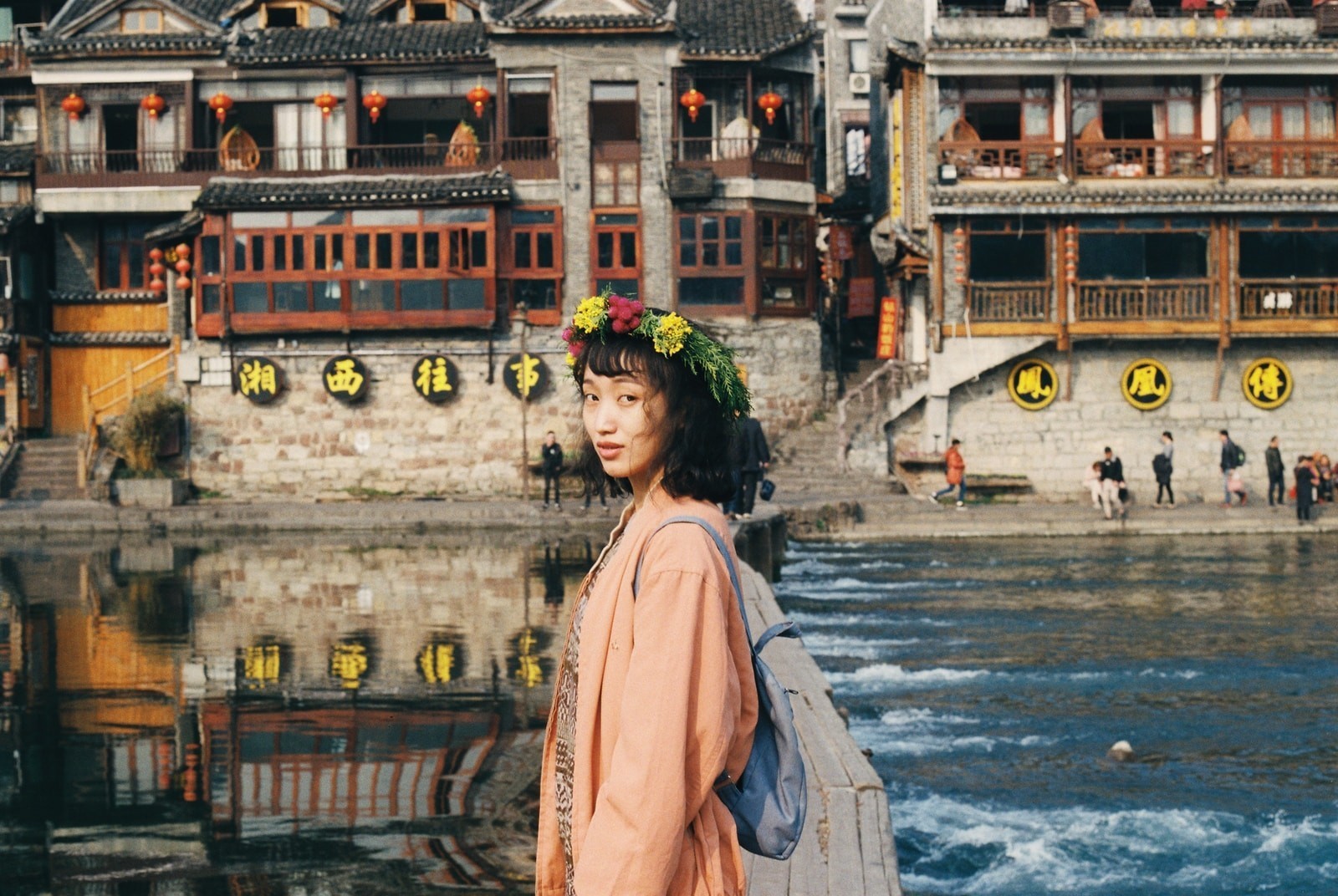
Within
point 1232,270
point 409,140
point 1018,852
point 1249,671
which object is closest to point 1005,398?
point 1232,270

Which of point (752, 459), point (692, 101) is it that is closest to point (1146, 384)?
point (692, 101)

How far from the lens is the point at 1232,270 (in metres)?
34.8

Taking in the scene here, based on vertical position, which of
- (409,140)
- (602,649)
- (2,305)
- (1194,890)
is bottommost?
Result: (1194,890)

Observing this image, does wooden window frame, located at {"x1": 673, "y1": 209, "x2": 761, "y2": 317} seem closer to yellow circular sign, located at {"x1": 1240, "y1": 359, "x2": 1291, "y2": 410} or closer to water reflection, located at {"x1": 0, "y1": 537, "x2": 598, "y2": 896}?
yellow circular sign, located at {"x1": 1240, "y1": 359, "x2": 1291, "y2": 410}

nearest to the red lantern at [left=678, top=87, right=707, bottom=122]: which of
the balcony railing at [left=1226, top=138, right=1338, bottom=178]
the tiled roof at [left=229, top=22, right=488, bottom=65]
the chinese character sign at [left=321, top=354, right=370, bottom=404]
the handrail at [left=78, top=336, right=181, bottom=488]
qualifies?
the tiled roof at [left=229, top=22, right=488, bottom=65]

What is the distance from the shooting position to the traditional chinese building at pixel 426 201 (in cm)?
3647

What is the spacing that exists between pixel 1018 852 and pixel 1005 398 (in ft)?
83.5

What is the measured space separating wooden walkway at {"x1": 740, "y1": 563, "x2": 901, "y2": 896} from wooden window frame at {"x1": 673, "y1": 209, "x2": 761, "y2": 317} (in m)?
26.6

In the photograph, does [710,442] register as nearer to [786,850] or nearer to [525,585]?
[786,850]

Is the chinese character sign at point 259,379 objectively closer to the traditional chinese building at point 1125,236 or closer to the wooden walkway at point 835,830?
the traditional chinese building at point 1125,236

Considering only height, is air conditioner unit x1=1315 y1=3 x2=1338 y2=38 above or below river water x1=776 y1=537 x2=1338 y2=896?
above

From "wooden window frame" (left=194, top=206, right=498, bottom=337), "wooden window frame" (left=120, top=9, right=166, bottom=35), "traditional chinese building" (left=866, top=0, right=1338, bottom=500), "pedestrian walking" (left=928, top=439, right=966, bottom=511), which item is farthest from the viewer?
"wooden window frame" (left=120, top=9, right=166, bottom=35)

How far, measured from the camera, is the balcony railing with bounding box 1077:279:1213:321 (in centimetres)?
3453

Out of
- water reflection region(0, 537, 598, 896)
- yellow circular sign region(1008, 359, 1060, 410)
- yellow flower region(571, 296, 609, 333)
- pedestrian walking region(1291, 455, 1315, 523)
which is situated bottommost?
water reflection region(0, 537, 598, 896)
